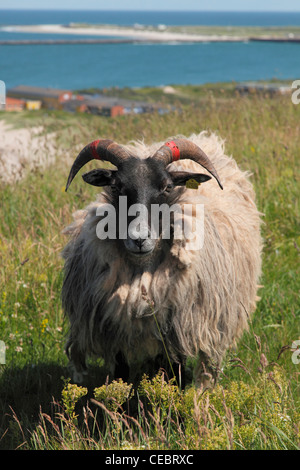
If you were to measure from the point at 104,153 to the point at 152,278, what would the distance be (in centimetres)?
81

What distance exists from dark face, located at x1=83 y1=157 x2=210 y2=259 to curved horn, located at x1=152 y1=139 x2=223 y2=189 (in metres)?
0.06

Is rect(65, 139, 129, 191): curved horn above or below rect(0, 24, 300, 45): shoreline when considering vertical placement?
below

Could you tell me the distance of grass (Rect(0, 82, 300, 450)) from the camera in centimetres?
271

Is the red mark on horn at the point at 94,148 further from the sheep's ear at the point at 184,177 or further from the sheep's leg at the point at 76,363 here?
the sheep's leg at the point at 76,363

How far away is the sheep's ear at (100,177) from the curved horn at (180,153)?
31 cm

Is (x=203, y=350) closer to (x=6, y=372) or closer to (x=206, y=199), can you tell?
(x=206, y=199)

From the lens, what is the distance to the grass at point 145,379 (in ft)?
8.87

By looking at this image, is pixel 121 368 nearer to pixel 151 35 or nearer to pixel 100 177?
pixel 100 177

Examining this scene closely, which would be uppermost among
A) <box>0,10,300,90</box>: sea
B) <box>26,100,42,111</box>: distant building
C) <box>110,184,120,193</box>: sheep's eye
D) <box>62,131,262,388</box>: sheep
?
<box>0,10,300,90</box>: sea

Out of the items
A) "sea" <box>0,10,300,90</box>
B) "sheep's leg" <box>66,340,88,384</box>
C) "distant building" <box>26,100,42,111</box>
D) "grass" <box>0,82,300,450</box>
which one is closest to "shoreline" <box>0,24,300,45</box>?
"sea" <box>0,10,300,90</box>

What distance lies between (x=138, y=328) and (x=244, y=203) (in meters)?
1.50

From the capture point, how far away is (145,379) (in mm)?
2998

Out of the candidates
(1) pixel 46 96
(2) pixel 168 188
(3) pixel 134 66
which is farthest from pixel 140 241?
(3) pixel 134 66

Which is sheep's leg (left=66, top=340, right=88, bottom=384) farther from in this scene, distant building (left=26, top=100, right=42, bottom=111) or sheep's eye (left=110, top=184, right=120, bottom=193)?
distant building (left=26, top=100, right=42, bottom=111)
